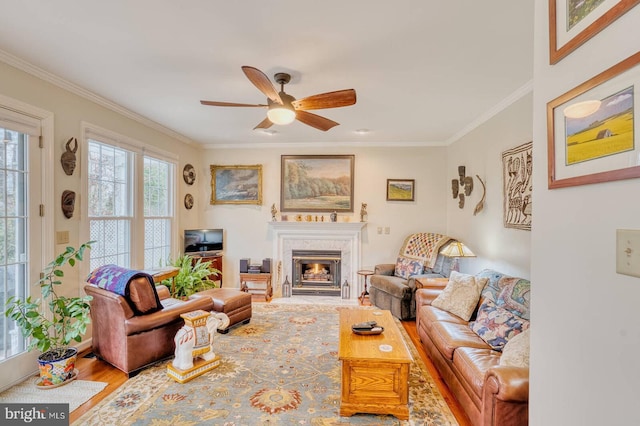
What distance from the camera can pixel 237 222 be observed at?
530 cm

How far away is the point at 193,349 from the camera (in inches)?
99.3

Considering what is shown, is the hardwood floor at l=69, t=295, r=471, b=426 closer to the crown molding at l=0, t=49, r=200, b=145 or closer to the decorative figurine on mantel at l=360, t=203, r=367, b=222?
the decorative figurine on mantel at l=360, t=203, r=367, b=222

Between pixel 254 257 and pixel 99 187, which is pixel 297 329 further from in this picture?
pixel 99 187

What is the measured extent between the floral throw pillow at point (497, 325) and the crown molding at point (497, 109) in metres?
2.08

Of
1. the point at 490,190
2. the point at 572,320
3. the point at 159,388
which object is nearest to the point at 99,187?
the point at 159,388

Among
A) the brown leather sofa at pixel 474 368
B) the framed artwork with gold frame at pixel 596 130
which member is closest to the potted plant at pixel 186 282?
the brown leather sofa at pixel 474 368

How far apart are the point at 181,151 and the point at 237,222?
5.01ft

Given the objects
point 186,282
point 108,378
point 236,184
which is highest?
point 236,184

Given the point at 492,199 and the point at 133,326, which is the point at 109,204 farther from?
the point at 492,199

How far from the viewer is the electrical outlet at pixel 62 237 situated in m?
2.77

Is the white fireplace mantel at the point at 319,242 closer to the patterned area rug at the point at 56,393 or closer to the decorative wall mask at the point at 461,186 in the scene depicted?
the decorative wall mask at the point at 461,186

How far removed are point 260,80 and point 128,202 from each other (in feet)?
9.32

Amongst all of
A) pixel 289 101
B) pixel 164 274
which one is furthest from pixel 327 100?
pixel 164 274

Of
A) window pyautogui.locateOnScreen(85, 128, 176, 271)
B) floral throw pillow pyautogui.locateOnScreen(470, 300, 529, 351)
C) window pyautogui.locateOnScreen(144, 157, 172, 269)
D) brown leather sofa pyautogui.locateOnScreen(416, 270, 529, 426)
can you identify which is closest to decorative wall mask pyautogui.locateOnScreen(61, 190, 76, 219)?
window pyautogui.locateOnScreen(85, 128, 176, 271)
